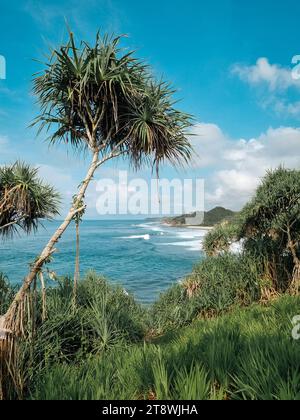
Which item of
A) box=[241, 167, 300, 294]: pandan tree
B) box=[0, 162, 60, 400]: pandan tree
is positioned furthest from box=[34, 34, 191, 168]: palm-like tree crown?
box=[241, 167, 300, 294]: pandan tree

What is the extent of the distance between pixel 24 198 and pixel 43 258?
362cm

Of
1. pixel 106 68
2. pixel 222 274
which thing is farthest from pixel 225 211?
pixel 106 68

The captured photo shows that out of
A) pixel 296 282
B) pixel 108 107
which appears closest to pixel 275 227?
pixel 296 282

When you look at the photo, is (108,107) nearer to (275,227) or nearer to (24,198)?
(24,198)

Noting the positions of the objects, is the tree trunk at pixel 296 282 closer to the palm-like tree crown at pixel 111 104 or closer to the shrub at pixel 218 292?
the shrub at pixel 218 292

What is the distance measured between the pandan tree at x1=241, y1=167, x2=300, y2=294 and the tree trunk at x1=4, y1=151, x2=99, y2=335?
19.8ft

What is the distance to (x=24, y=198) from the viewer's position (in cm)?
695

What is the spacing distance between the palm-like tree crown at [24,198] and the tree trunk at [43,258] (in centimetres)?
300

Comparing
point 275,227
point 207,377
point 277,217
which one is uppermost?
point 277,217

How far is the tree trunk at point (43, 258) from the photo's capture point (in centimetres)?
340

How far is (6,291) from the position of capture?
6387 millimetres

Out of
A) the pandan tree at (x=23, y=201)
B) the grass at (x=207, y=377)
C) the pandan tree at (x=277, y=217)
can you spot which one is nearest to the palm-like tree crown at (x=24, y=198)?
the pandan tree at (x=23, y=201)

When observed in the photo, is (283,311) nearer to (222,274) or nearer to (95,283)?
(222,274)

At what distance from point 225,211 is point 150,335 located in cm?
9011
